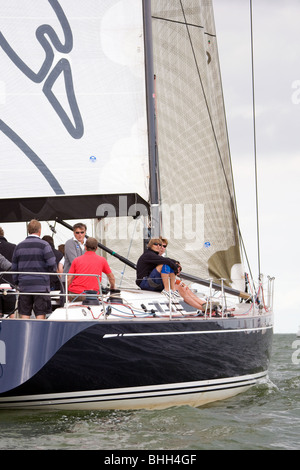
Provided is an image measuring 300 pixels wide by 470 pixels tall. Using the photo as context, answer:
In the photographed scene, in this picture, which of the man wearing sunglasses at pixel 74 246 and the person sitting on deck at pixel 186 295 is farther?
the person sitting on deck at pixel 186 295

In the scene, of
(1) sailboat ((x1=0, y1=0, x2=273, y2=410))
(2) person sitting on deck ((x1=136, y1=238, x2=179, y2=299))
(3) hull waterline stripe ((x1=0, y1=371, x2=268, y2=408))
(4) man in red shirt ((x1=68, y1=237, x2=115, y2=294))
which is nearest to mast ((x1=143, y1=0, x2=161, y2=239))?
(1) sailboat ((x1=0, y1=0, x2=273, y2=410))

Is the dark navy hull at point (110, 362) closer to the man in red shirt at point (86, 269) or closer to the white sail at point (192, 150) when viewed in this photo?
the man in red shirt at point (86, 269)

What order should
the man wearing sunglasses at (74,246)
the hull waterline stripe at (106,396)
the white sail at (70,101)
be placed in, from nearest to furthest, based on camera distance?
the hull waterline stripe at (106,396) < the man wearing sunglasses at (74,246) < the white sail at (70,101)

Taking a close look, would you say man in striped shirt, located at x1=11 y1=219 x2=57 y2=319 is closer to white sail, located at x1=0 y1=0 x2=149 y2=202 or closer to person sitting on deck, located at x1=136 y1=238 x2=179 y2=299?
person sitting on deck, located at x1=136 y1=238 x2=179 y2=299

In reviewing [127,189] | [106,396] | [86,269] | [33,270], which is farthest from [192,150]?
[106,396]

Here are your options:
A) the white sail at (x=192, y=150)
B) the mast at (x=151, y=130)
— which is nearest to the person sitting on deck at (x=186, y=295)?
the mast at (x=151, y=130)

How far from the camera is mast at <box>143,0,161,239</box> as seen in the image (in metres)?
10.3

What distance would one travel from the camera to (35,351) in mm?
7625

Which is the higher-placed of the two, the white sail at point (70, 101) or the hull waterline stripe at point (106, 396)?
the white sail at point (70, 101)

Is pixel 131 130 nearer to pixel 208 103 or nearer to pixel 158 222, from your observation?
pixel 158 222

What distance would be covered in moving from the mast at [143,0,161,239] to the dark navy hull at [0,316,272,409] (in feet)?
5.90

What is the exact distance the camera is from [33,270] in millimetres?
A: 8141

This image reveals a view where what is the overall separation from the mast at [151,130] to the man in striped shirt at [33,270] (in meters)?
2.28

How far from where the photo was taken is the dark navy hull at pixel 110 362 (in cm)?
762
